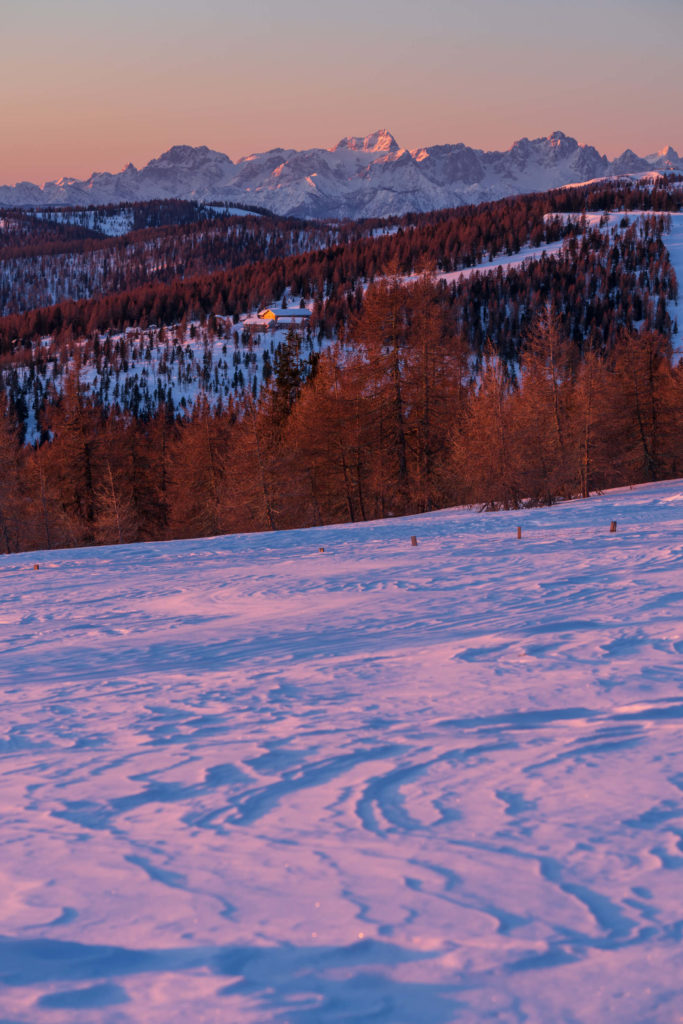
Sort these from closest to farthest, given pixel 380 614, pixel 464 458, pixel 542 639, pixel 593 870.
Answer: pixel 593 870, pixel 542 639, pixel 380 614, pixel 464 458

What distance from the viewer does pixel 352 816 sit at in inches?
207

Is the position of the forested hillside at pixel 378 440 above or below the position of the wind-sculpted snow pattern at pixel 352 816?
above

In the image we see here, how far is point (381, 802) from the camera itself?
214 inches

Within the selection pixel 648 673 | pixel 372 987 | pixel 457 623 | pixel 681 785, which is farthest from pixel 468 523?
pixel 372 987

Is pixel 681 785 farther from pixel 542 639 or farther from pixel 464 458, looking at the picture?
pixel 464 458

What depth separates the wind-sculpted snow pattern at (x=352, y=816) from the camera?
368cm

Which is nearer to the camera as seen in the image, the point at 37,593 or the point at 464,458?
the point at 37,593

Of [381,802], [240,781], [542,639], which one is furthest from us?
[542,639]

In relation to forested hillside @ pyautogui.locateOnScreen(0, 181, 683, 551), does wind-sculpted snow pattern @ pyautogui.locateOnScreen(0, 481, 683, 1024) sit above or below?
below

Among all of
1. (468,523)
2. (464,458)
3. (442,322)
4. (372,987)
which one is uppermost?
(442,322)

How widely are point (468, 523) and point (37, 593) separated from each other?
13.0 m

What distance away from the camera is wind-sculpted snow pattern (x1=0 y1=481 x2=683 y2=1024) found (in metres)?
3.68

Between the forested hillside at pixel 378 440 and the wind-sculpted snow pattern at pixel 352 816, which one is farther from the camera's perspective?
the forested hillside at pixel 378 440

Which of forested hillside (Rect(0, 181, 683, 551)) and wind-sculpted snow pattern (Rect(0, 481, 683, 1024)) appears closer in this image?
wind-sculpted snow pattern (Rect(0, 481, 683, 1024))
